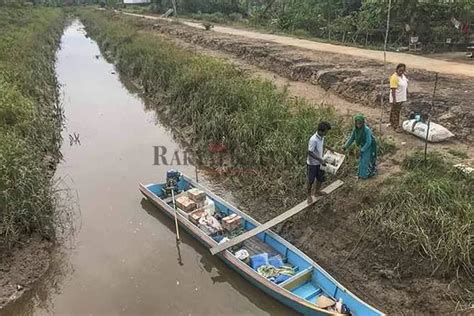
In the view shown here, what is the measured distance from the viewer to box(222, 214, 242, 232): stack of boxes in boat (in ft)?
28.4

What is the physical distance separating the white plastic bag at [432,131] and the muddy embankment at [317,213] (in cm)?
212

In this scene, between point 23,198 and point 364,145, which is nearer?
point 364,145

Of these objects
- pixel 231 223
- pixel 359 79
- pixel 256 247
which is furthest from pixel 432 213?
pixel 359 79

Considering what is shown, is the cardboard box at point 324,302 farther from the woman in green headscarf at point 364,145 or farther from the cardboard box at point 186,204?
the cardboard box at point 186,204

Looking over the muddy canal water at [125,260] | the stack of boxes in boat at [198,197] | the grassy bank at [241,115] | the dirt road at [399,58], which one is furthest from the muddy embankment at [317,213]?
the dirt road at [399,58]

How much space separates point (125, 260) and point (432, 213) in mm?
5922

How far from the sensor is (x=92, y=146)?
581 inches

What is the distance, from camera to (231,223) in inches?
341

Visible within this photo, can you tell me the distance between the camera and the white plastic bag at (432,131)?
9461 millimetres

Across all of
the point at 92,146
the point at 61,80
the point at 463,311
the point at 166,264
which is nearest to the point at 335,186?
the point at 463,311

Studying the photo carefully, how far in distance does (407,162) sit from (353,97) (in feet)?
17.5

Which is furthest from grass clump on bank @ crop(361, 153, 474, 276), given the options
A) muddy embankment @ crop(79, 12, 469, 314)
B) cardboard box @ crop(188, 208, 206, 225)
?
cardboard box @ crop(188, 208, 206, 225)

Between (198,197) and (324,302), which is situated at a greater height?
(198,197)

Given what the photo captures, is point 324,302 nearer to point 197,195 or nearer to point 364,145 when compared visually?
point 364,145
